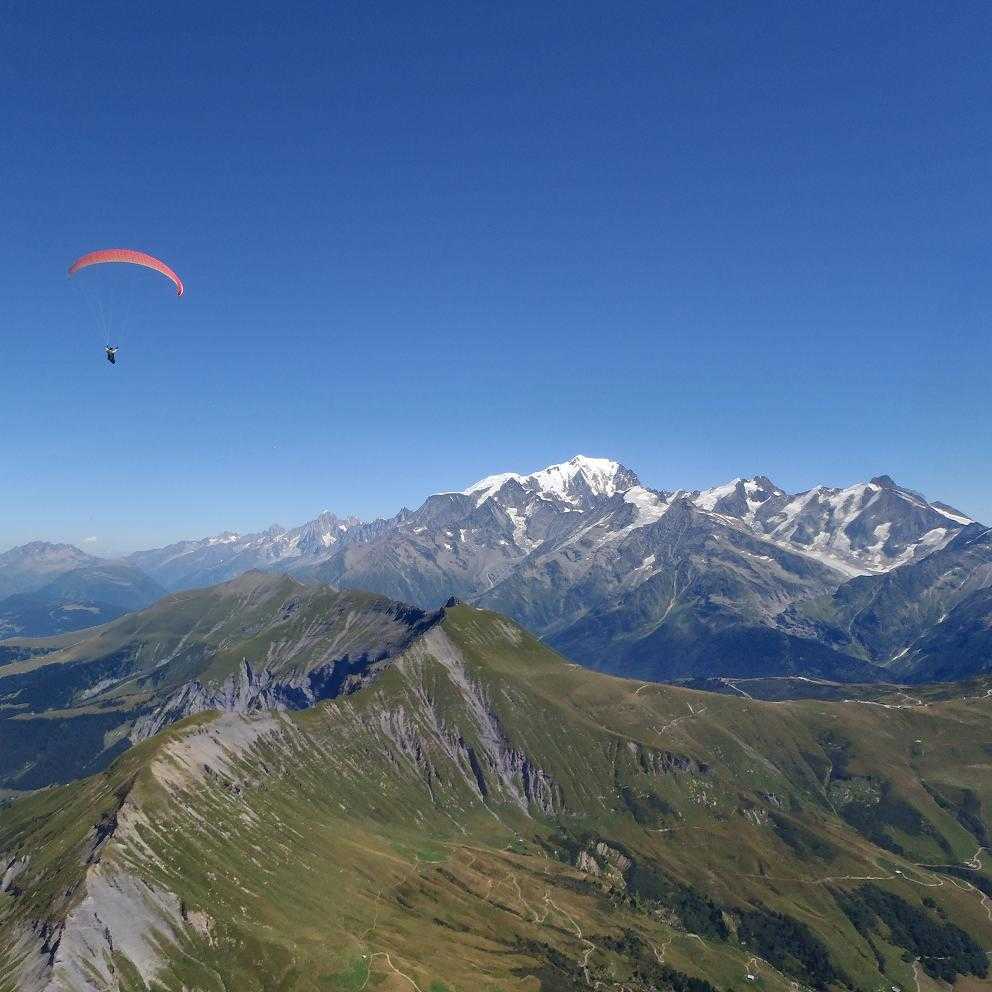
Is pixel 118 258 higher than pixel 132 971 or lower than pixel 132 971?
higher

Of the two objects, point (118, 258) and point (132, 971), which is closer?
point (118, 258)

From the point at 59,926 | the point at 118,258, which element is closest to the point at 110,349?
the point at 118,258

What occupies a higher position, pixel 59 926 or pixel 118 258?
pixel 118 258

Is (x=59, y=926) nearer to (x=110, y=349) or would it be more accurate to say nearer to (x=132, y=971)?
(x=132, y=971)

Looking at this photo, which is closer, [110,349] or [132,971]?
[110,349]

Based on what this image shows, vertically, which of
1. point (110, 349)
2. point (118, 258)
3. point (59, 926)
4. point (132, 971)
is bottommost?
point (132, 971)

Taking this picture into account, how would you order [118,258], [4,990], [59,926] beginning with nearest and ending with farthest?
[118,258], [4,990], [59,926]

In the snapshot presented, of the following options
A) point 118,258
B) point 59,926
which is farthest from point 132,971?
point 118,258

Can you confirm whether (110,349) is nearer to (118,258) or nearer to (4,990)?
(118,258)

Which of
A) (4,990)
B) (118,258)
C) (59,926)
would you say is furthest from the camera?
(59,926)
